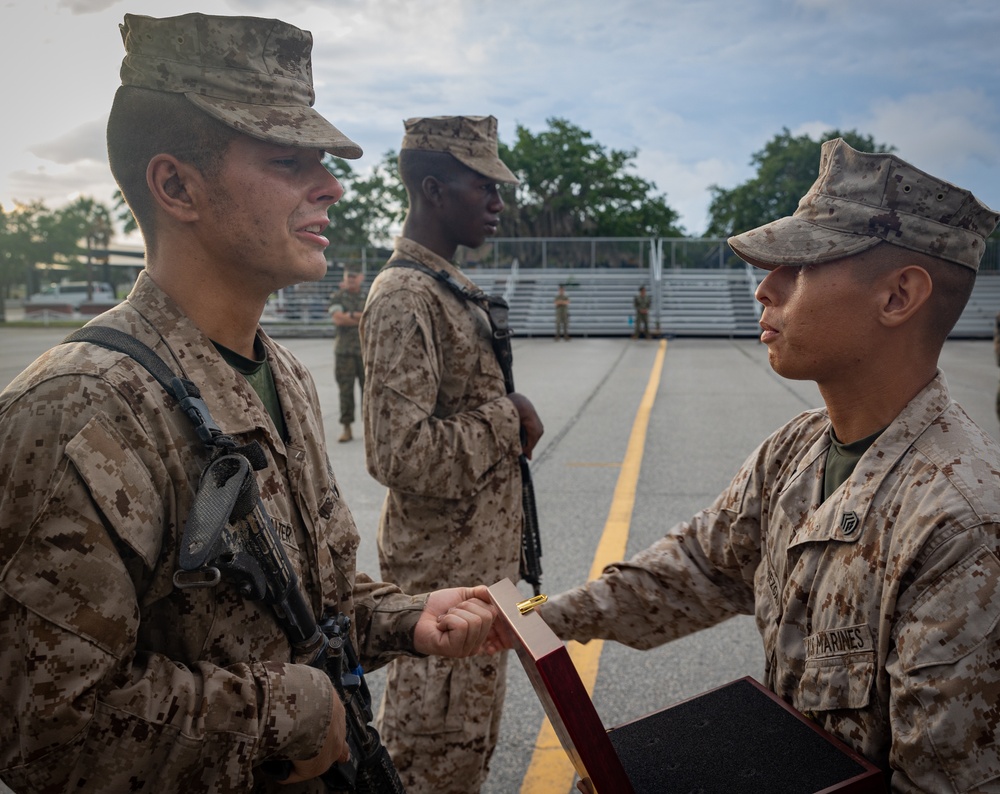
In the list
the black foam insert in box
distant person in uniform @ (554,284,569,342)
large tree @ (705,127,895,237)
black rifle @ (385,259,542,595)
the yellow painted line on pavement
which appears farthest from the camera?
large tree @ (705,127,895,237)

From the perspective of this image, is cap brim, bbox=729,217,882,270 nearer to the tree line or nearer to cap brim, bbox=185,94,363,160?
cap brim, bbox=185,94,363,160

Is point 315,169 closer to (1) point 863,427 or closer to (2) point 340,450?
(1) point 863,427

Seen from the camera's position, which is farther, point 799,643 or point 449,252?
point 449,252

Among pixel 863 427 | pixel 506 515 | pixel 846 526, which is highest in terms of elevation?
pixel 863 427

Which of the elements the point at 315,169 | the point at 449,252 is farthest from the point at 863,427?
the point at 449,252

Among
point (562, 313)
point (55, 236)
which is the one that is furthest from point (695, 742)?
point (55, 236)

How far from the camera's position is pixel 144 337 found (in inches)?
59.8

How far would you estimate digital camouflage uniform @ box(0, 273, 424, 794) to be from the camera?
1218 mm

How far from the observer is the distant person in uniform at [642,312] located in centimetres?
2514

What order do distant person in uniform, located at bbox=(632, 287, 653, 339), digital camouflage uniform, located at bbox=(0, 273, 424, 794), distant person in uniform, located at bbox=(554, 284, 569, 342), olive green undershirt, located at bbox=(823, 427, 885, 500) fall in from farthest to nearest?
distant person in uniform, located at bbox=(554, 284, 569, 342) < distant person in uniform, located at bbox=(632, 287, 653, 339) < olive green undershirt, located at bbox=(823, 427, 885, 500) < digital camouflage uniform, located at bbox=(0, 273, 424, 794)

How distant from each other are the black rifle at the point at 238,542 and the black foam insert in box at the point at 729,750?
1.97 ft

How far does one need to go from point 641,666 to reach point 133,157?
317cm

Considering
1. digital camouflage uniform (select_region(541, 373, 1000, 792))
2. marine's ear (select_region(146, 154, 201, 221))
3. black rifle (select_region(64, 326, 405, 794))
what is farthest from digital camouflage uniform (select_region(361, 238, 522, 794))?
marine's ear (select_region(146, 154, 201, 221))

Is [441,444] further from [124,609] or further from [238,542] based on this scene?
[124,609]
